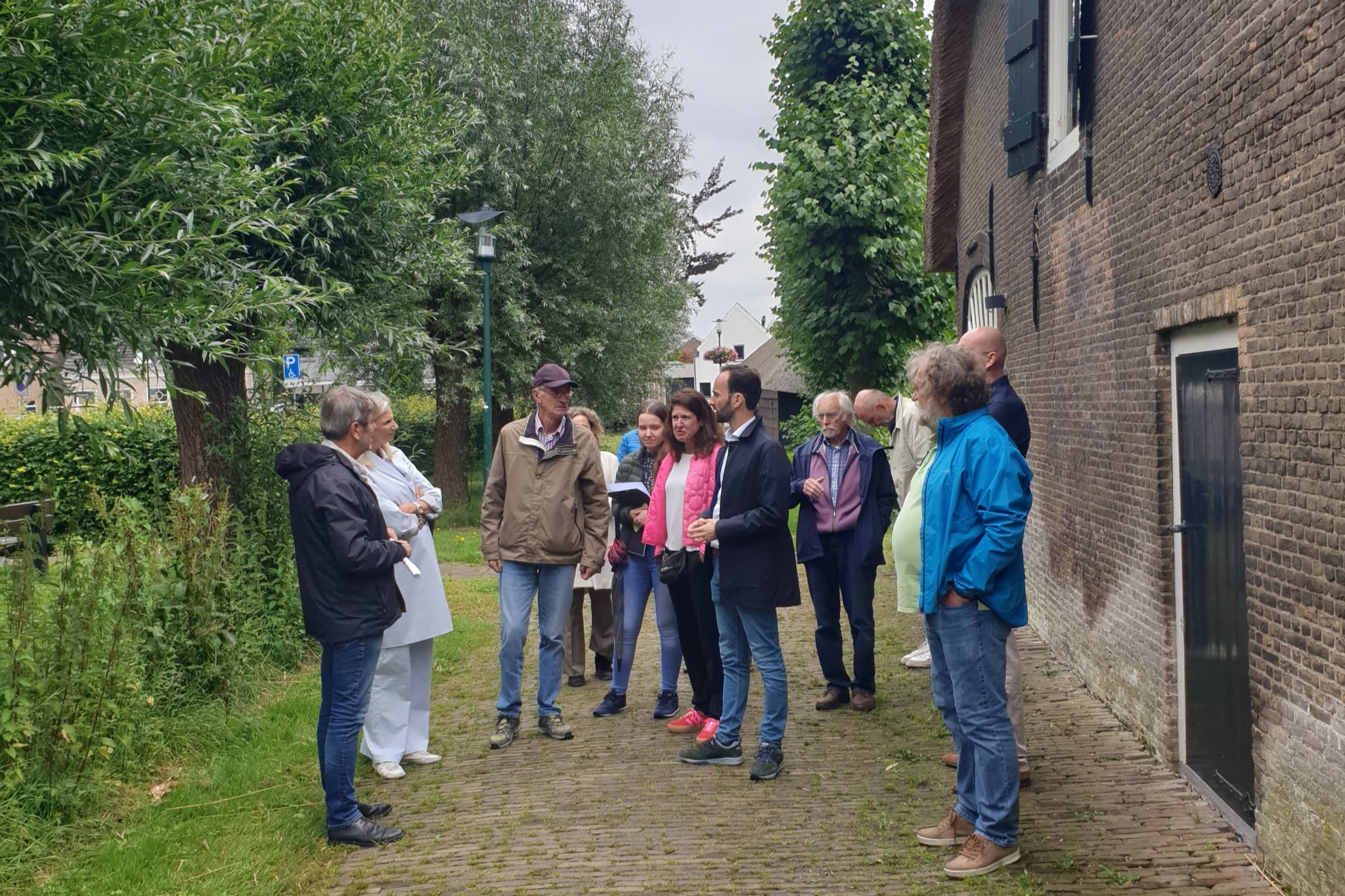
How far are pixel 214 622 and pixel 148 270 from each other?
2459mm

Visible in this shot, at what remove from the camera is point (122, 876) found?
4.45 metres

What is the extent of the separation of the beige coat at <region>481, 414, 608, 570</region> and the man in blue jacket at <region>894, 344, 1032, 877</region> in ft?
7.55

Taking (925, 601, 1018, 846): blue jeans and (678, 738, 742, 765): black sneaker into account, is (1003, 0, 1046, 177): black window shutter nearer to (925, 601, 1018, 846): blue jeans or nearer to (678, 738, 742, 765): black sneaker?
(678, 738, 742, 765): black sneaker

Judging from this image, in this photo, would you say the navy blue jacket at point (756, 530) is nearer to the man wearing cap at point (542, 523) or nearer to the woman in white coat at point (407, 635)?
the man wearing cap at point (542, 523)

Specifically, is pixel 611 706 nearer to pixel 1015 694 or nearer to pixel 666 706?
pixel 666 706

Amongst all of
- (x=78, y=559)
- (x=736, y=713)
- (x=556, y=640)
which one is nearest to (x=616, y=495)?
(x=556, y=640)

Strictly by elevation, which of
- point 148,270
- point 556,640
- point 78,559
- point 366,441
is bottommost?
point 556,640

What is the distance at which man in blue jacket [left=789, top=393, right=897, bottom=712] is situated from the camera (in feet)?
22.5

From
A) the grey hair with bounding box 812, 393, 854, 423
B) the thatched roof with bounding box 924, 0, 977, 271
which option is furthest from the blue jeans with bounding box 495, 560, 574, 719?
the thatched roof with bounding box 924, 0, 977, 271

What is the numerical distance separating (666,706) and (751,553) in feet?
5.73

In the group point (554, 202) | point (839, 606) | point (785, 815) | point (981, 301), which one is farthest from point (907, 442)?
point (554, 202)

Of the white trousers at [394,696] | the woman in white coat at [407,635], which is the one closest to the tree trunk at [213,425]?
the woman in white coat at [407,635]

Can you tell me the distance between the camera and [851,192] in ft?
55.4

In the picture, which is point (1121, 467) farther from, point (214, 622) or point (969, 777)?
point (214, 622)
